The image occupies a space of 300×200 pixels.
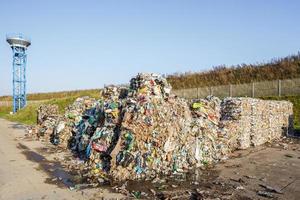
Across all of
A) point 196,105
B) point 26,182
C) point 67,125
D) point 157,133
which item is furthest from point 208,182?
point 67,125

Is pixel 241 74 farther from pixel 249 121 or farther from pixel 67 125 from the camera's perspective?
pixel 67 125

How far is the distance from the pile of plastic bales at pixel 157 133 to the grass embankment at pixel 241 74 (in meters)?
15.9

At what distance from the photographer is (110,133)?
1046 cm

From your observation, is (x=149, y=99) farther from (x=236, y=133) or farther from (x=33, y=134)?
(x=33, y=134)

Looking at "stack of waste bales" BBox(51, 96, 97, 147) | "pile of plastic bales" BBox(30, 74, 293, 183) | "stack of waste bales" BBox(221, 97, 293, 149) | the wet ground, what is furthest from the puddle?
"stack of waste bales" BBox(221, 97, 293, 149)

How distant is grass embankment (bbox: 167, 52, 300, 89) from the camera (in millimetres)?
28516

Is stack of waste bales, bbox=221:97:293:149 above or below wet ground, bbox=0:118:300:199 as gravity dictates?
above

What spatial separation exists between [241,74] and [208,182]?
24.6m

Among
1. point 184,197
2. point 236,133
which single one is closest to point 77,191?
point 184,197

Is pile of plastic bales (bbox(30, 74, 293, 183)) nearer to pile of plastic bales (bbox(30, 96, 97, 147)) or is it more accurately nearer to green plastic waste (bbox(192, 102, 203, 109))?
green plastic waste (bbox(192, 102, 203, 109))

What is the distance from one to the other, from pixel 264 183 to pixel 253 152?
4.37 m

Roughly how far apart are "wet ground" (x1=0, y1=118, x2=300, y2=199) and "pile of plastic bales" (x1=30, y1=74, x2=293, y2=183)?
1.64 feet

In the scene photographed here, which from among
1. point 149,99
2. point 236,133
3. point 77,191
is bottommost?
point 77,191

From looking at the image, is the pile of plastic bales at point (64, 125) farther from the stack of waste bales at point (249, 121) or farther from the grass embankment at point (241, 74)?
the grass embankment at point (241, 74)
